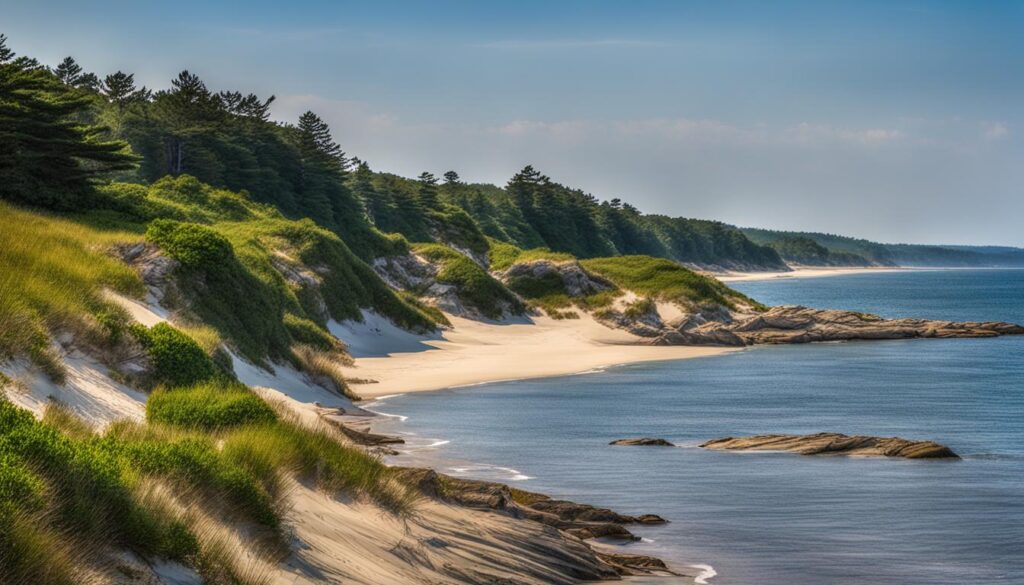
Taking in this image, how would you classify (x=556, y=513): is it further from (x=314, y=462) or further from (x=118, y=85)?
(x=118, y=85)

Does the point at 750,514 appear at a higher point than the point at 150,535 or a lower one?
lower

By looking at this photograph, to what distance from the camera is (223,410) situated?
16.0 metres

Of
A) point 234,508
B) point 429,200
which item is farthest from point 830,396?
point 429,200

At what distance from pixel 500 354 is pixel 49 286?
4576 centimetres

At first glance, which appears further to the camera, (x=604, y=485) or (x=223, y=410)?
(x=604, y=485)

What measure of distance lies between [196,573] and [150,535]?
1.76ft

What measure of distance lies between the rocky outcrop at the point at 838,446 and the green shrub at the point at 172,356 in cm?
1655

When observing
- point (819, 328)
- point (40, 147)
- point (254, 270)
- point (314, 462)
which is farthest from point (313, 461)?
point (819, 328)

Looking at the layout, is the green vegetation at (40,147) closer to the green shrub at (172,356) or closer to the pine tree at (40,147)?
the pine tree at (40,147)

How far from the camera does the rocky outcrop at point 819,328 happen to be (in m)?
84.4

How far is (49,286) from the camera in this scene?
1978cm

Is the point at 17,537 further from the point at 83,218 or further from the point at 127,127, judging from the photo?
the point at 127,127

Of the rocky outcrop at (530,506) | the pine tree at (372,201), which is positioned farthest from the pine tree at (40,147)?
the pine tree at (372,201)

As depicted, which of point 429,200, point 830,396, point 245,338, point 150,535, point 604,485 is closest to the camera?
point 150,535
